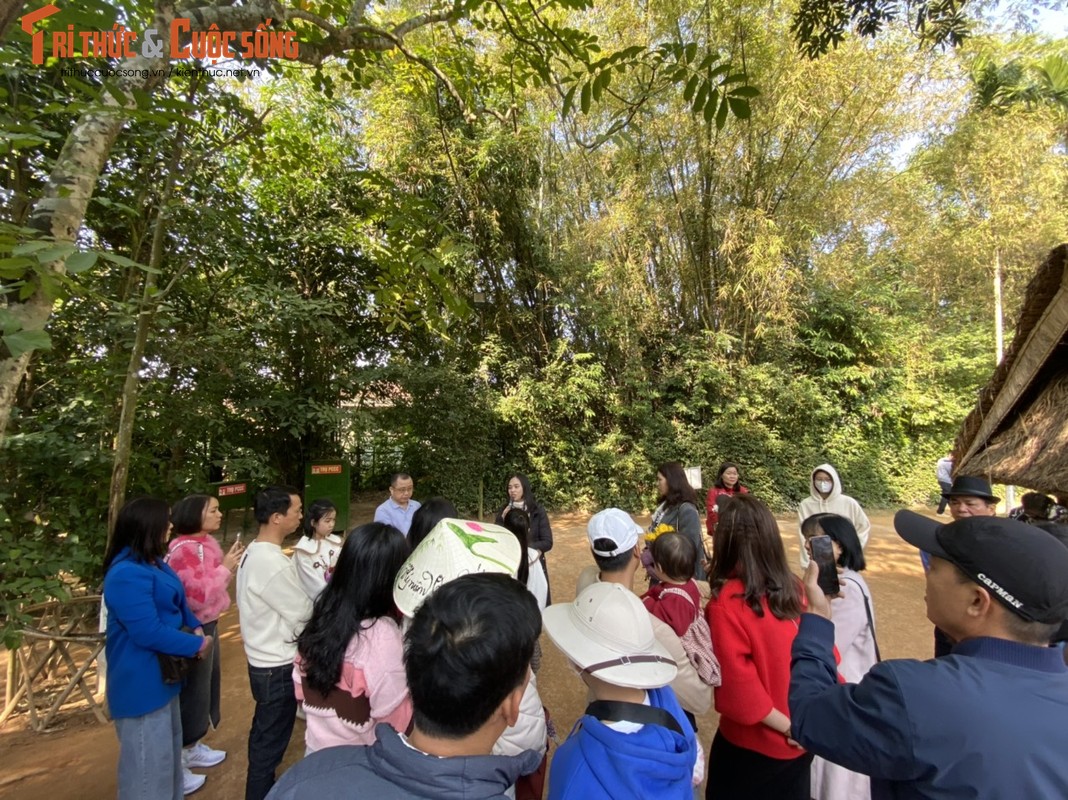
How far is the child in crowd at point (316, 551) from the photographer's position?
7.85 ft

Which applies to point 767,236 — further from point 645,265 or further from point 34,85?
point 34,85

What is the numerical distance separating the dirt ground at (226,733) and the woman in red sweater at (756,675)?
52.9 inches

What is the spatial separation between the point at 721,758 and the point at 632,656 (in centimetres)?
99

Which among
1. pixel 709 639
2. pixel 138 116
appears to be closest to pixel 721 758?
pixel 709 639

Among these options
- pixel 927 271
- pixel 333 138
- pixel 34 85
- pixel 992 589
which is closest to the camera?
pixel 992 589

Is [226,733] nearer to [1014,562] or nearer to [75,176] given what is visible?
[75,176]

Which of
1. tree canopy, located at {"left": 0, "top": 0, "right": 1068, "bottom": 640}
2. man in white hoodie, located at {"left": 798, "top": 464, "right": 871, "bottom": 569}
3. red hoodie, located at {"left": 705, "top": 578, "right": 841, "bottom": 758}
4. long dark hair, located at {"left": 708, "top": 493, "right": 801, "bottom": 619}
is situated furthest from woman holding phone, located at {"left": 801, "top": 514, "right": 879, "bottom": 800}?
tree canopy, located at {"left": 0, "top": 0, "right": 1068, "bottom": 640}

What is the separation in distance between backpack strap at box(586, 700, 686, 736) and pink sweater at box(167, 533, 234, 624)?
7.06 ft

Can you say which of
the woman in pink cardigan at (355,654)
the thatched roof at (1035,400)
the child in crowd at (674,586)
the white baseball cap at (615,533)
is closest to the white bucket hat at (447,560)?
the woman in pink cardigan at (355,654)

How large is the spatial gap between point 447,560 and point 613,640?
52 cm

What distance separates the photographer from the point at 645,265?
30.7 ft

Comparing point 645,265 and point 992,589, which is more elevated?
point 645,265

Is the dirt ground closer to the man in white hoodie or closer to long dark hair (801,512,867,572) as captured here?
the man in white hoodie

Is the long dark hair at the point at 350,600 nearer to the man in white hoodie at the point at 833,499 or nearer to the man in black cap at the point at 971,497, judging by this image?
the man in black cap at the point at 971,497
